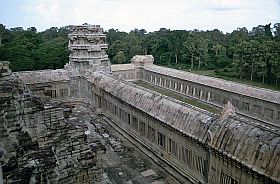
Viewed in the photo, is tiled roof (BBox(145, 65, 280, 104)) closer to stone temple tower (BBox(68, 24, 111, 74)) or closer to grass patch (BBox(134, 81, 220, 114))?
grass patch (BBox(134, 81, 220, 114))

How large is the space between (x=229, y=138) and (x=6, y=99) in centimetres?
1024

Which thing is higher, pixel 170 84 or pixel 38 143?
pixel 38 143

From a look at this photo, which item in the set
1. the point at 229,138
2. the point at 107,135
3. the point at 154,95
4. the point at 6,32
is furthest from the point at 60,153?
the point at 6,32

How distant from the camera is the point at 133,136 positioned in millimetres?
23672

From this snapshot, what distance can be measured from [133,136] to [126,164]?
3.84 meters

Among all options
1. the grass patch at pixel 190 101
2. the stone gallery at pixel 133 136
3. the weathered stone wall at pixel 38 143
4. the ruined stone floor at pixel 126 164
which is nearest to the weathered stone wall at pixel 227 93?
the stone gallery at pixel 133 136

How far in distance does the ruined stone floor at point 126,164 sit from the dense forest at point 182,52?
2410 centimetres

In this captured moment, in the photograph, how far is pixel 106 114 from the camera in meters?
29.9

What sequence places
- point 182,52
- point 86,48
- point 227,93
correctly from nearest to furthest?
point 227,93 < point 86,48 < point 182,52

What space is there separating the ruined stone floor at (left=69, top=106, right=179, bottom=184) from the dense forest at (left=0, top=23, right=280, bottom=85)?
24.1m

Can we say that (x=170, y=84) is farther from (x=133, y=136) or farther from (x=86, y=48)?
(x=133, y=136)

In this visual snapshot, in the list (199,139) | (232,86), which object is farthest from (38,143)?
(232,86)

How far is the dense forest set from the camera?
50094 mm

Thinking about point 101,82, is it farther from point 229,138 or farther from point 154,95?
point 229,138
